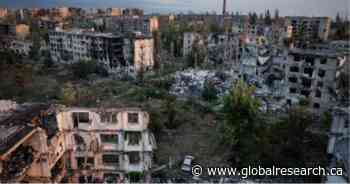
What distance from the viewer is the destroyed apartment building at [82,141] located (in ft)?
21.6

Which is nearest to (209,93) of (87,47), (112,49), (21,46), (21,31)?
(112,49)

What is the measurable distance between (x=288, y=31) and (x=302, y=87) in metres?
15.9

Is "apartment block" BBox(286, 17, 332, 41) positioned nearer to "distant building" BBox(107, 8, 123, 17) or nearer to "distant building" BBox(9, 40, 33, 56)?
"distant building" BBox(9, 40, 33, 56)

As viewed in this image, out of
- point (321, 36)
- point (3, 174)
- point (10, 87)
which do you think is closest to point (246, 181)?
point (3, 174)

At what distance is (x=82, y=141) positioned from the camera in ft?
25.9

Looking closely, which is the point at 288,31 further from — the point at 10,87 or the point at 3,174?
the point at 3,174

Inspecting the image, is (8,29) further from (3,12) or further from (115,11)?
(115,11)

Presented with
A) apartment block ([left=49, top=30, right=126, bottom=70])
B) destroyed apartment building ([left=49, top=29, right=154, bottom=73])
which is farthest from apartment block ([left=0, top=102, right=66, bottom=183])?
apartment block ([left=49, top=30, right=126, bottom=70])

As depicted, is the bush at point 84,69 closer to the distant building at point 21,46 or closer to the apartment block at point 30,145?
the distant building at point 21,46

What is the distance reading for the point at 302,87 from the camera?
14.7m

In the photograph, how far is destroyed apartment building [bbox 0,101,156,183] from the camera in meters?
6.57

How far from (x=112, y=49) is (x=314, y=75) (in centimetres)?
1639

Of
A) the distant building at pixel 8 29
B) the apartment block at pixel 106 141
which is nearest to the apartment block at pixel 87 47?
the distant building at pixel 8 29

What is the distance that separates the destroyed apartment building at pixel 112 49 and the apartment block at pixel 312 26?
57.8ft
